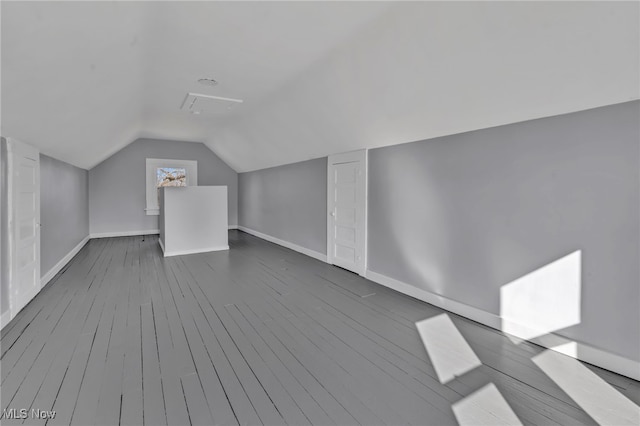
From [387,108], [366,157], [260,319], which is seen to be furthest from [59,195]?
[387,108]

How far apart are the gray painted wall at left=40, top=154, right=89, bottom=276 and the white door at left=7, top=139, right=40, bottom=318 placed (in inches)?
15.5

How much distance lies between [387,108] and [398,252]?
5.93ft

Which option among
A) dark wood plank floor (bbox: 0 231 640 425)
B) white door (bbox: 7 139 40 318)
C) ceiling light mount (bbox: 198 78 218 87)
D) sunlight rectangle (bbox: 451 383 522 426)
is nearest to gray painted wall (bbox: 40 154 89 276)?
white door (bbox: 7 139 40 318)

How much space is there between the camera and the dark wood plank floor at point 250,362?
1860 mm

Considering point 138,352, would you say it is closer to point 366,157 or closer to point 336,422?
point 336,422

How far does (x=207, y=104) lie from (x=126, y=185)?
204 inches

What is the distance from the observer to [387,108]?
3.51 m

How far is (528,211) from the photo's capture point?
2.72 metres

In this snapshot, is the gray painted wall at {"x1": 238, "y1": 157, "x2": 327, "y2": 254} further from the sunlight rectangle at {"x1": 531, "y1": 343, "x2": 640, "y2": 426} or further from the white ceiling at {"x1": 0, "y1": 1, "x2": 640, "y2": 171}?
the sunlight rectangle at {"x1": 531, "y1": 343, "x2": 640, "y2": 426}

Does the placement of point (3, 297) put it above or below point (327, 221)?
below

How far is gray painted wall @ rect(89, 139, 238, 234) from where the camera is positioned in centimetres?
839

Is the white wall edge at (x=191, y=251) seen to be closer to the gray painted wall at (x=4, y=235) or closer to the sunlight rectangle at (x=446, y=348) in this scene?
the gray painted wall at (x=4, y=235)

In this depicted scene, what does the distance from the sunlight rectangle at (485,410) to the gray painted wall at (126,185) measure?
9.30m

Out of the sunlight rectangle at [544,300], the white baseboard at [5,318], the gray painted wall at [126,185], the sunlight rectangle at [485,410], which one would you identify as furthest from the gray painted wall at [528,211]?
the gray painted wall at [126,185]
